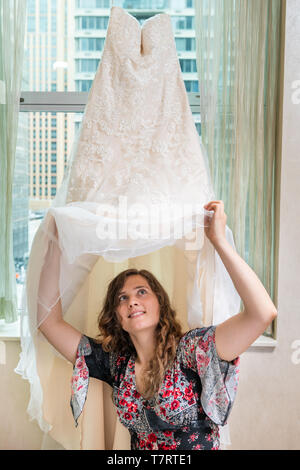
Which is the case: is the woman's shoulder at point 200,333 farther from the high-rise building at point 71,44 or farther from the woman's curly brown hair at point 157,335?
the high-rise building at point 71,44

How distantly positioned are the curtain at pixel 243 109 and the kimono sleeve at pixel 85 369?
79 cm

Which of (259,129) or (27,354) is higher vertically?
(259,129)

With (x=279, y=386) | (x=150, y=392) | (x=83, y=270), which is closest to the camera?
(x=150, y=392)

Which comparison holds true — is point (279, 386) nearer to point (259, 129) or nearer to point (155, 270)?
point (155, 270)

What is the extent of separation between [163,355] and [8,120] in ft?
4.17

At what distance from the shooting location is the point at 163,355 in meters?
1.39

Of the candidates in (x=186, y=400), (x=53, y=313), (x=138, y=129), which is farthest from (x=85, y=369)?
(x=138, y=129)

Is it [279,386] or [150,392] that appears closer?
[150,392]

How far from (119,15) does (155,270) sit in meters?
0.95

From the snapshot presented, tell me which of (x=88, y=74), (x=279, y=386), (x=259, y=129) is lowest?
(x=279, y=386)

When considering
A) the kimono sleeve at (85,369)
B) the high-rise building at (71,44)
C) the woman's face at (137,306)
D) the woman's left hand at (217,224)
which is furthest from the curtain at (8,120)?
the woman's left hand at (217,224)
